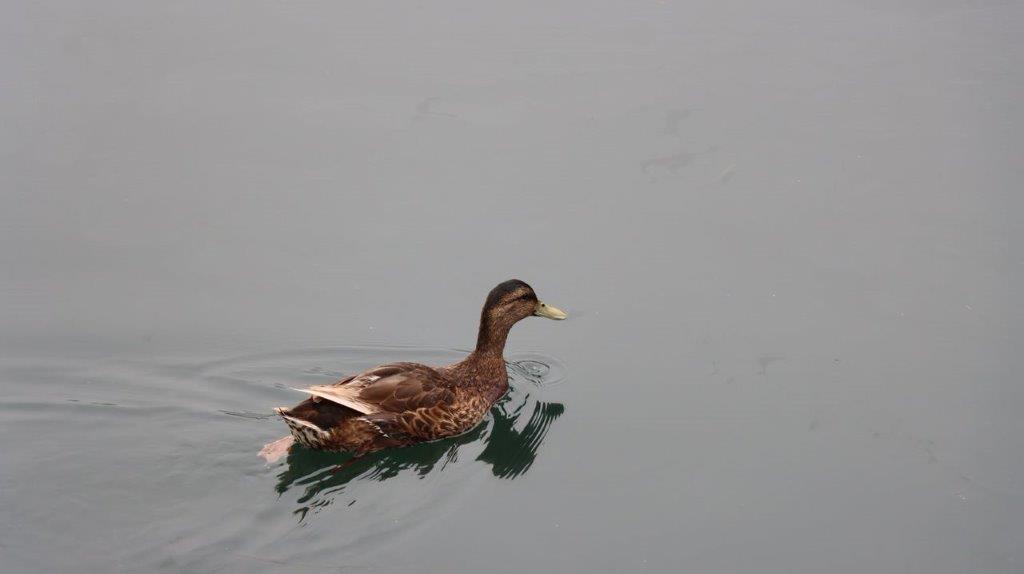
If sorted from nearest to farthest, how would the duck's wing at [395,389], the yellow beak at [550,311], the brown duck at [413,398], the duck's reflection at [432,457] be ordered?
1. the duck's reflection at [432,457]
2. the brown duck at [413,398]
3. the duck's wing at [395,389]
4. the yellow beak at [550,311]

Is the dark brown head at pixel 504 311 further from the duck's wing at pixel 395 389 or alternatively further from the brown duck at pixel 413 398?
the duck's wing at pixel 395 389

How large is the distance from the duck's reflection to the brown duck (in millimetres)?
72

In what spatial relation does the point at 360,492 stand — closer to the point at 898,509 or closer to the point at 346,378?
the point at 346,378

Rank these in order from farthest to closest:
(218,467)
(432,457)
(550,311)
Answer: (550,311), (432,457), (218,467)

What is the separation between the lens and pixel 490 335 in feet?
29.3

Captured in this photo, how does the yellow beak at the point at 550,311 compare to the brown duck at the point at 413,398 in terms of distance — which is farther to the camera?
the yellow beak at the point at 550,311

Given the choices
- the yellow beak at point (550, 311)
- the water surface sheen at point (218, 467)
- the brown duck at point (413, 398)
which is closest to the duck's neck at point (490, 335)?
the brown duck at point (413, 398)

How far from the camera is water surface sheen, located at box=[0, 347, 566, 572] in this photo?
7.17 meters

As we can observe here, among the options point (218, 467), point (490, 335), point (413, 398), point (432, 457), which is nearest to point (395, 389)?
point (413, 398)

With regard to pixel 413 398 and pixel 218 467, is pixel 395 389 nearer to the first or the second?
pixel 413 398

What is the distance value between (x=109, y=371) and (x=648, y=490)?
384cm

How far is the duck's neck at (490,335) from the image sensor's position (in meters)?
8.90

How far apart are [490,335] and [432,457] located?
1.01 m

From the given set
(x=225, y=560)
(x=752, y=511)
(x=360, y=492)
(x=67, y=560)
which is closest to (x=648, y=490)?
(x=752, y=511)
